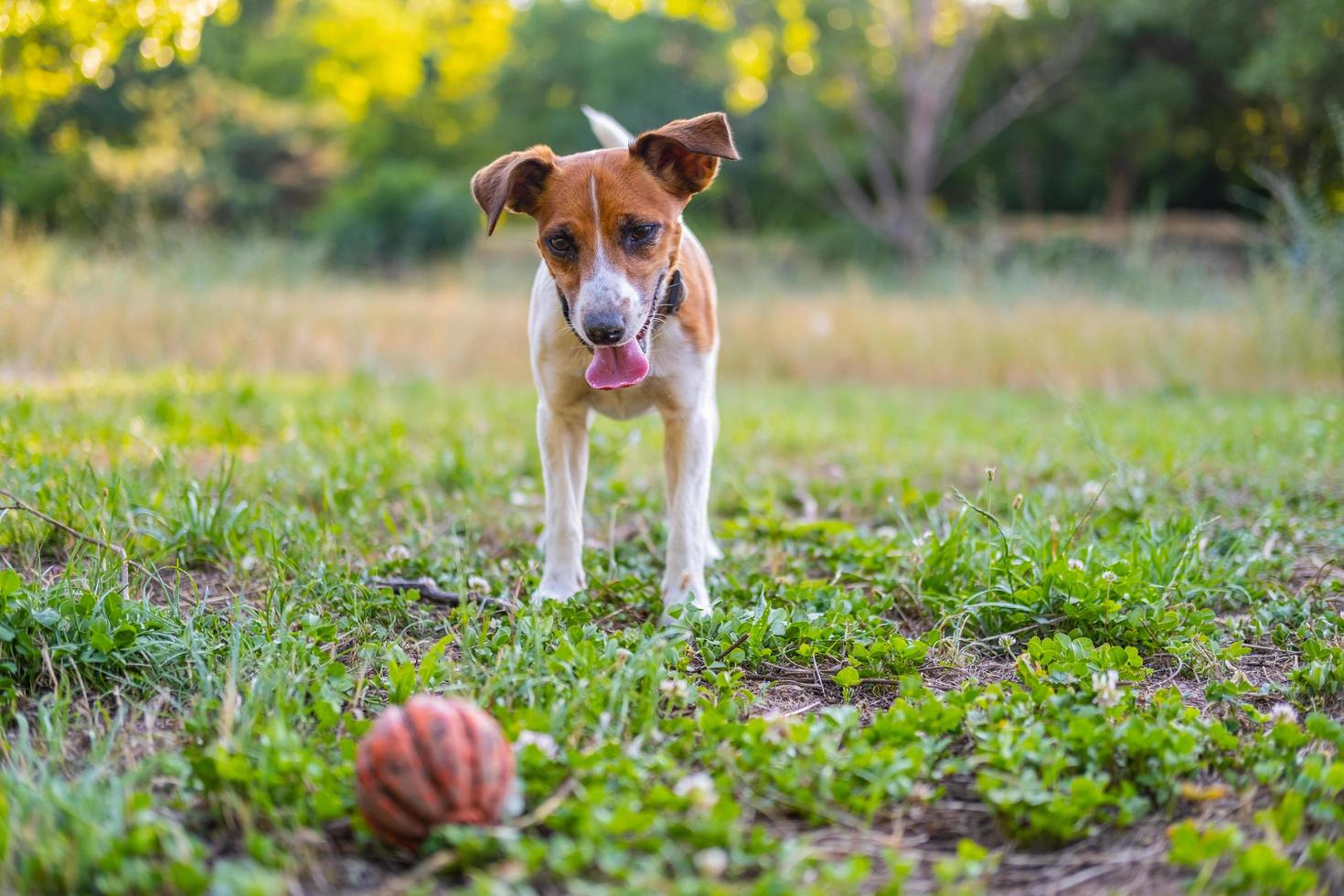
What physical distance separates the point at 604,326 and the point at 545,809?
166 cm

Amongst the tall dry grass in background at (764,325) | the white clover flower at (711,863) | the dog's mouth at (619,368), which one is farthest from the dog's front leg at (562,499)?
the tall dry grass in background at (764,325)

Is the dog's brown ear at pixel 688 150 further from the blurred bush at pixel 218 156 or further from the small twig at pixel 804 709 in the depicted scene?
the blurred bush at pixel 218 156

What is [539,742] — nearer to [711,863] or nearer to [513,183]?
[711,863]

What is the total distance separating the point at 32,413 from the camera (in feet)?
18.7

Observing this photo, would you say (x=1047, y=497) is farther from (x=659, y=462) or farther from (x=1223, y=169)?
(x=1223, y=169)

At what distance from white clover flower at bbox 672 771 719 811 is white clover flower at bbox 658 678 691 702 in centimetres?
40

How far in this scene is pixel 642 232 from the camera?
3533 mm

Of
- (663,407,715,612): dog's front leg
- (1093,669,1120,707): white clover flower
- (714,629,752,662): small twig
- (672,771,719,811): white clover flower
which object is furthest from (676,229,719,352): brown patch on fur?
(672,771,719,811): white clover flower

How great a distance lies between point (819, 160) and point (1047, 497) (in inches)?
930

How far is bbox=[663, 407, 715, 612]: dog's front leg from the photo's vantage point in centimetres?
350

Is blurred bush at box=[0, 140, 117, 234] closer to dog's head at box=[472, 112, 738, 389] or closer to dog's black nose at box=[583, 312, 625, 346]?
dog's head at box=[472, 112, 738, 389]

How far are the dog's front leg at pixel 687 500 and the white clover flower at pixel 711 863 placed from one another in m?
1.53

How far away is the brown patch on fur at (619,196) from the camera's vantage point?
3.49 meters

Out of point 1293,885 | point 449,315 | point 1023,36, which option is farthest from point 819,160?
point 1293,885
